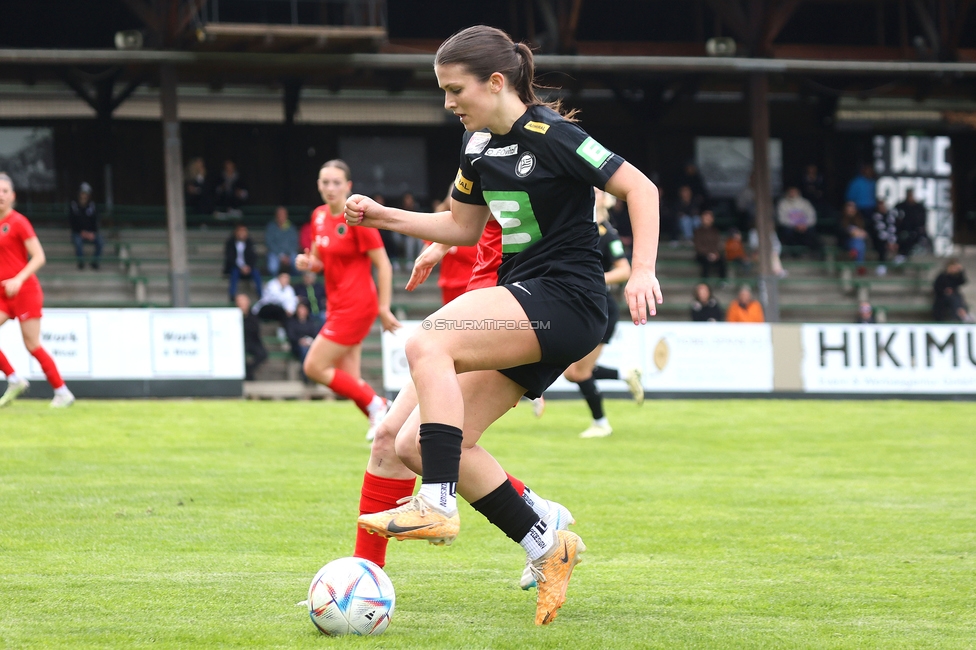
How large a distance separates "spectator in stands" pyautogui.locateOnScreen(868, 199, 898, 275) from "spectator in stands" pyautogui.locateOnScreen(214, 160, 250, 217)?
13.0m

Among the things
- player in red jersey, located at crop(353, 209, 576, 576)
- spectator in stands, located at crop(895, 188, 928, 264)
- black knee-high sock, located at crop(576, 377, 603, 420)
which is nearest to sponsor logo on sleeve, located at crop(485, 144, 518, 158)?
player in red jersey, located at crop(353, 209, 576, 576)

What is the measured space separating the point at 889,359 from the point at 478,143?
14.8m

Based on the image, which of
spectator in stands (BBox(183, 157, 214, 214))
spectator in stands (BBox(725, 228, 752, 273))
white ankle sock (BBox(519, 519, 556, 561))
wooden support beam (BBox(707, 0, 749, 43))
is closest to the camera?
white ankle sock (BBox(519, 519, 556, 561))

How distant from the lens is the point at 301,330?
17.9m

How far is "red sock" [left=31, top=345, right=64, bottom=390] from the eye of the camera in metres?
12.1

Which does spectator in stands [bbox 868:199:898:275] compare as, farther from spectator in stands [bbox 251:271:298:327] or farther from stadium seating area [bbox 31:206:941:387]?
spectator in stands [bbox 251:271:298:327]

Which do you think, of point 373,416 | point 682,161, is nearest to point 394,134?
point 682,161

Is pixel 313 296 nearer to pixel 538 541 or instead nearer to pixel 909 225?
pixel 909 225

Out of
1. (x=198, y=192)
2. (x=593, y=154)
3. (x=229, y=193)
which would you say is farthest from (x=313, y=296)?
(x=593, y=154)

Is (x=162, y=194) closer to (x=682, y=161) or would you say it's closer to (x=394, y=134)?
(x=394, y=134)

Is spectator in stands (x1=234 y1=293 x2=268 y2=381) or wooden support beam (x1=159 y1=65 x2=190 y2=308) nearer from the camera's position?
spectator in stands (x1=234 y1=293 x2=268 y2=381)

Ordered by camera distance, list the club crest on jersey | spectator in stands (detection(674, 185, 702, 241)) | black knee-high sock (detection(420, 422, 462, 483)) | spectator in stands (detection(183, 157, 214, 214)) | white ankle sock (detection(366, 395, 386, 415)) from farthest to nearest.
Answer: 1. spectator in stands (detection(674, 185, 702, 241))
2. spectator in stands (detection(183, 157, 214, 214))
3. white ankle sock (detection(366, 395, 386, 415))
4. the club crest on jersey
5. black knee-high sock (detection(420, 422, 462, 483))

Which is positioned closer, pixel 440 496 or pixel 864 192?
pixel 440 496

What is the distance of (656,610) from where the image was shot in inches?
177
